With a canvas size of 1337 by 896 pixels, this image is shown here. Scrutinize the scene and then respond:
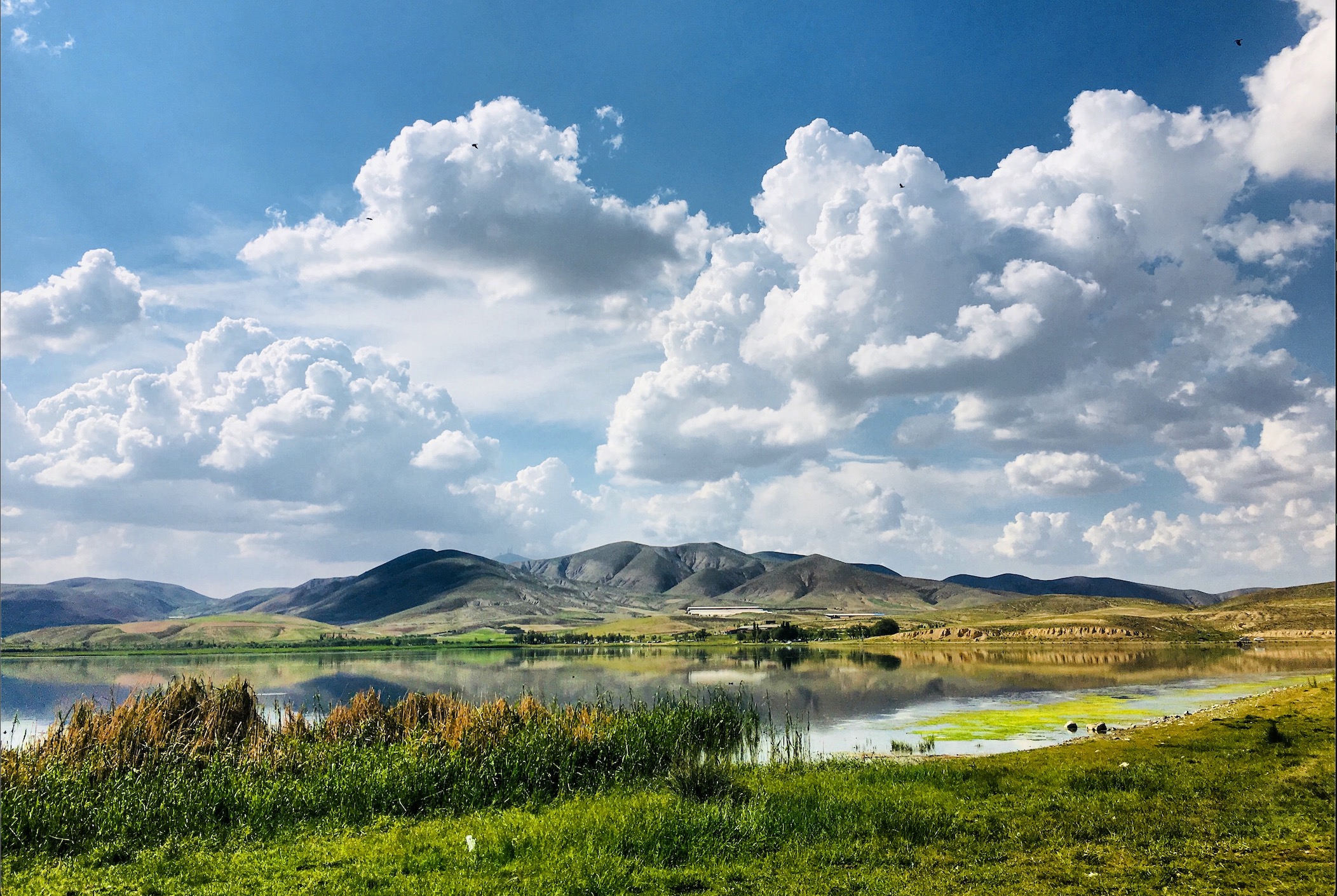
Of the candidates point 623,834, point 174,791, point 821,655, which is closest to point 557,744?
point 623,834

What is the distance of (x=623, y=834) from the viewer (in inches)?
625

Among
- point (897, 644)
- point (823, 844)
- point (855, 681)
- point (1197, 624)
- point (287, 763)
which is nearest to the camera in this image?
point (823, 844)

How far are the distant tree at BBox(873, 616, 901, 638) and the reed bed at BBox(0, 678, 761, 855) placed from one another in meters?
168

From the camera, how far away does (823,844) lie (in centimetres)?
1542

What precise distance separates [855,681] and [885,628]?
123 meters

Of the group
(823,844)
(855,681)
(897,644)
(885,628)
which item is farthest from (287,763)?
(885,628)

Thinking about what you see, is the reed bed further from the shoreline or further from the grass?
the grass

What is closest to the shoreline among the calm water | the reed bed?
the calm water

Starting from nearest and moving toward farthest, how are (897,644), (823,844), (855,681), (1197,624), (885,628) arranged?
(823,844)
(855,681)
(1197,624)
(897,644)
(885,628)

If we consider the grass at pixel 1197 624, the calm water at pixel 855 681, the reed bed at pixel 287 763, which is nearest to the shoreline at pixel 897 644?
the grass at pixel 1197 624

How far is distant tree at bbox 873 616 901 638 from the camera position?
7293 inches

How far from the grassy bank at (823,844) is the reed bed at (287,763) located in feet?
3.90

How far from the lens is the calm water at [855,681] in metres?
42.1

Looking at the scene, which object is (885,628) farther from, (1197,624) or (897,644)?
(1197,624)
